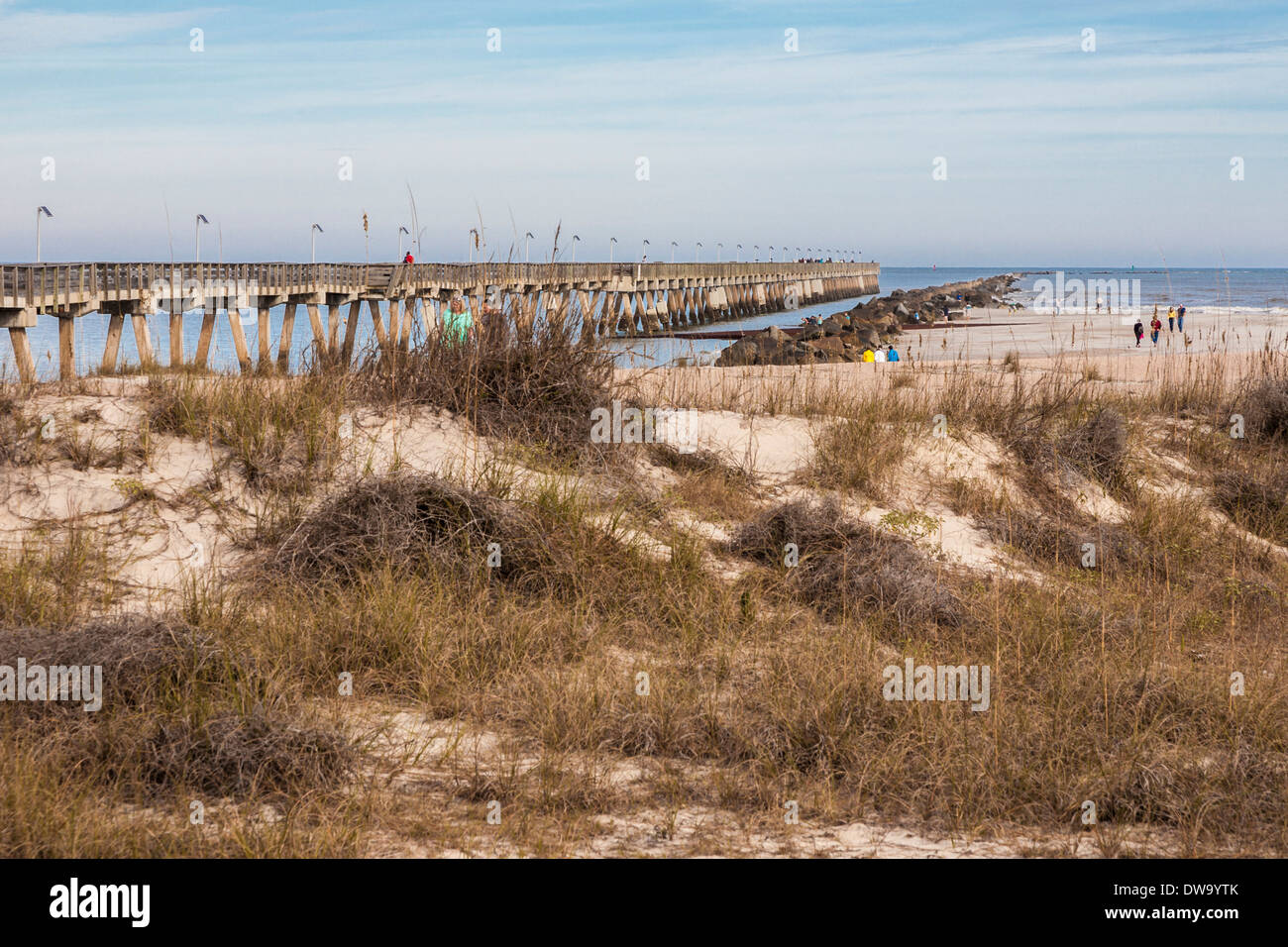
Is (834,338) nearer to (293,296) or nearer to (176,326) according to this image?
(293,296)

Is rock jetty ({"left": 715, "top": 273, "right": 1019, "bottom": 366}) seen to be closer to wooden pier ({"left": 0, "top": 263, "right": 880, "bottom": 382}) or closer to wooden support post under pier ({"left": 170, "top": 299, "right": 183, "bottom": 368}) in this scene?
wooden pier ({"left": 0, "top": 263, "right": 880, "bottom": 382})

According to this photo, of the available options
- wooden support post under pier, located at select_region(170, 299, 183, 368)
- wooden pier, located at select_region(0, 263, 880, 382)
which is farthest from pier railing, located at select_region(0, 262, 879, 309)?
wooden support post under pier, located at select_region(170, 299, 183, 368)

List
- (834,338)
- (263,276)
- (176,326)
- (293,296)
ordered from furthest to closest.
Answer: (834,338) → (293,296) → (263,276) → (176,326)

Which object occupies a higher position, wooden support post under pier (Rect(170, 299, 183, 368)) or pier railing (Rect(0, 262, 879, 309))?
pier railing (Rect(0, 262, 879, 309))

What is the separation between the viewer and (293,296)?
31.3 meters

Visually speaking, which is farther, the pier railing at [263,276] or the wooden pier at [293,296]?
the pier railing at [263,276]

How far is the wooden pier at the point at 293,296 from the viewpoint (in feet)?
32.9

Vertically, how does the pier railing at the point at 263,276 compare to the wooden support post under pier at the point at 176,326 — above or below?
above

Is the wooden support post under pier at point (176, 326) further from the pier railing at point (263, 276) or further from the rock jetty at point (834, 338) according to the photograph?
the rock jetty at point (834, 338)

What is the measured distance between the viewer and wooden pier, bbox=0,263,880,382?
1004 centimetres

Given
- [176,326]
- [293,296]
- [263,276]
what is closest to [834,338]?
[293,296]

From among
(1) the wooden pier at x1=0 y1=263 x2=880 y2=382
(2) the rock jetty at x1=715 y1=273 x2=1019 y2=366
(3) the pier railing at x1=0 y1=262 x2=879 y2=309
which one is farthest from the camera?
Answer: (2) the rock jetty at x1=715 y1=273 x2=1019 y2=366

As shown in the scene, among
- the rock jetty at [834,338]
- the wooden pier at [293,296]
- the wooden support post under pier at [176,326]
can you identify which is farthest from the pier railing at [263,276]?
the rock jetty at [834,338]

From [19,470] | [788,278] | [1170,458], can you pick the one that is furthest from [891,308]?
[19,470]
